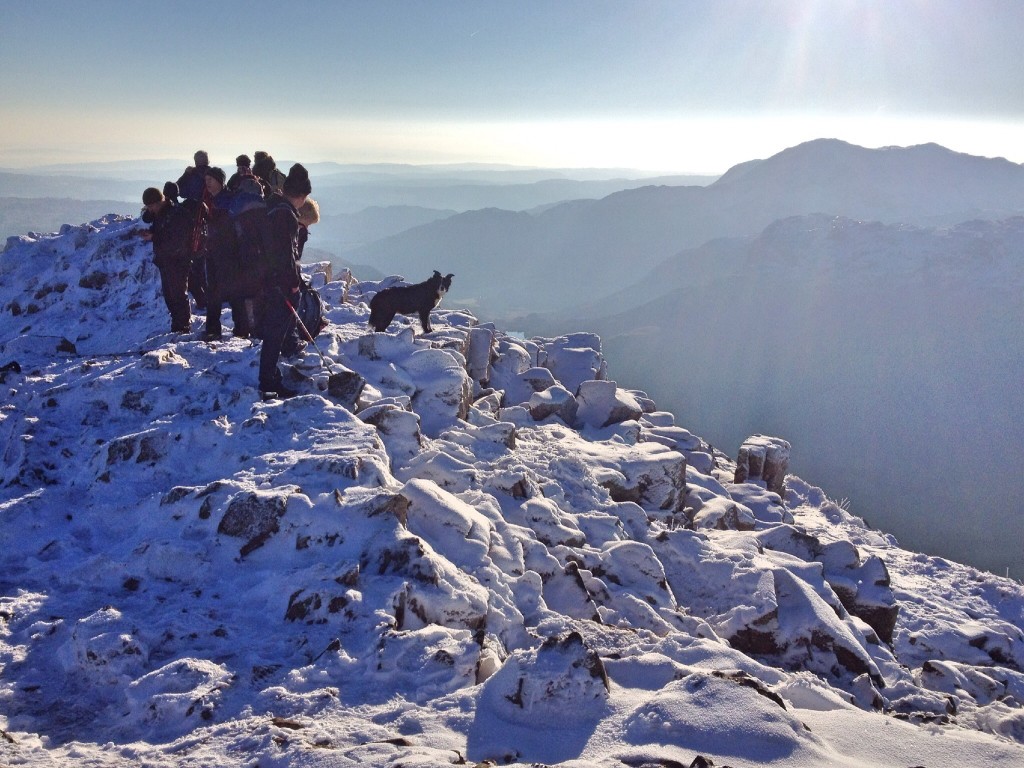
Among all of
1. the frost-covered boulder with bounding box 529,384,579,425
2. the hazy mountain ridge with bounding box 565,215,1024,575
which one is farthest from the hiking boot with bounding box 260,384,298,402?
the hazy mountain ridge with bounding box 565,215,1024,575

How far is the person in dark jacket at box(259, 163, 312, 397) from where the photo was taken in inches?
309

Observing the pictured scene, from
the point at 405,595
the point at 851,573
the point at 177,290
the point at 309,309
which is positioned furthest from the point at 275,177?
the point at 851,573

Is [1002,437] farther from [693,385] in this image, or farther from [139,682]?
[139,682]

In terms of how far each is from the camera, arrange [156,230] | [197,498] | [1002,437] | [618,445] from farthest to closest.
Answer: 1. [1002,437]
2. [618,445]
3. [156,230]
4. [197,498]

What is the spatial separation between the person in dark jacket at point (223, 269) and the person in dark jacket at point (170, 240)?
435mm

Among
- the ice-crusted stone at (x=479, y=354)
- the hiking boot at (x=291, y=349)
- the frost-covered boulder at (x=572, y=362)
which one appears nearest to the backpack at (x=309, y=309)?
the hiking boot at (x=291, y=349)

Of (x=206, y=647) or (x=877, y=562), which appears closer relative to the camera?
(x=206, y=647)

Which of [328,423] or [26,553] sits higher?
[328,423]

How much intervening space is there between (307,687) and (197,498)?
2.75 m

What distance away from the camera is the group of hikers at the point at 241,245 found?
798 cm

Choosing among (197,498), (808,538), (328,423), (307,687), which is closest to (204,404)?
(328,423)

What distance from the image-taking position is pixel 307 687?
4.38 m

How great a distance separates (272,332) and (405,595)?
4574 mm

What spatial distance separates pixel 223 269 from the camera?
388 inches
